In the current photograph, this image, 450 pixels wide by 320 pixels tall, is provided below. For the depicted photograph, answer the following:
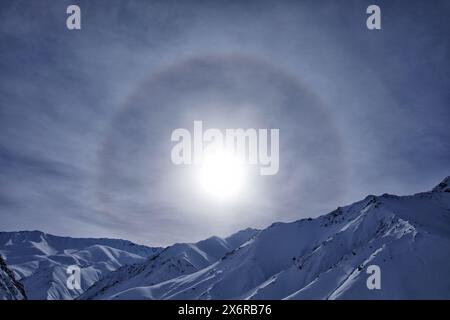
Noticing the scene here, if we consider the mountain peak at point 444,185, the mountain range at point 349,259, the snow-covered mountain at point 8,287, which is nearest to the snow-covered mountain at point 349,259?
the mountain range at point 349,259

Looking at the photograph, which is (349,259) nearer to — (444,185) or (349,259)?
(349,259)

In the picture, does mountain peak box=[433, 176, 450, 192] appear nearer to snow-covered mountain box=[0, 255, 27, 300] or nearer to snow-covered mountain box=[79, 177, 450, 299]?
Result: snow-covered mountain box=[79, 177, 450, 299]

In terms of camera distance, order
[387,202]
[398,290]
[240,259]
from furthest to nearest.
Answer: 1. [240,259]
2. [387,202]
3. [398,290]

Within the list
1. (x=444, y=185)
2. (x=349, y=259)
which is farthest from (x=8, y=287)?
(x=444, y=185)

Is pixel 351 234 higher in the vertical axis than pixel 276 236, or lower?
higher
